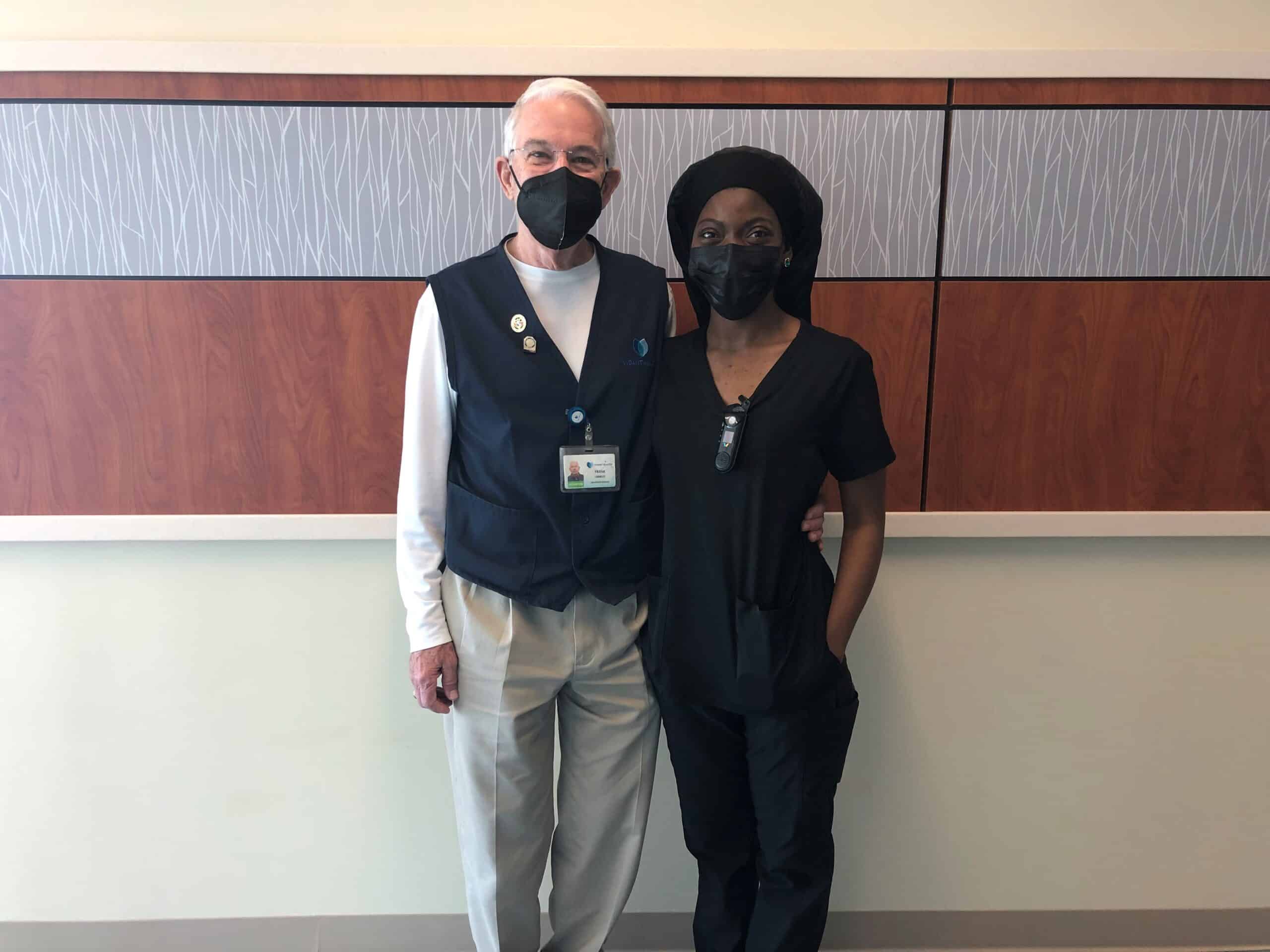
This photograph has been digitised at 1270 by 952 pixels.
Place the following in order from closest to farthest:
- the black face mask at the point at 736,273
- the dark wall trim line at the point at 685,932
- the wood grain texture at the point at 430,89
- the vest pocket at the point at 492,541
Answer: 1. the black face mask at the point at 736,273
2. the vest pocket at the point at 492,541
3. the wood grain texture at the point at 430,89
4. the dark wall trim line at the point at 685,932

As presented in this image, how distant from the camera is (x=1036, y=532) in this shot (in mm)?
1876

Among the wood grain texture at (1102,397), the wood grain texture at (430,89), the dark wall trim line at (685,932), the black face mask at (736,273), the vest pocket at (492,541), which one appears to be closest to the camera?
the black face mask at (736,273)

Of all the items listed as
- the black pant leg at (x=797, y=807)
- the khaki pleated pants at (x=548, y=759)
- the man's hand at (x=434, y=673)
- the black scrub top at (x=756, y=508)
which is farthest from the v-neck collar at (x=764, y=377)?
the man's hand at (x=434, y=673)

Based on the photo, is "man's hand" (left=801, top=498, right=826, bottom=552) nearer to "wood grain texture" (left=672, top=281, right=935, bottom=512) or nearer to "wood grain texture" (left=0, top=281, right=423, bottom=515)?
"wood grain texture" (left=672, top=281, right=935, bottom=512)

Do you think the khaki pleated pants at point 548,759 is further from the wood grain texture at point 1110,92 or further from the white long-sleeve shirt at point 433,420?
the wood grain texture at point 1110,92

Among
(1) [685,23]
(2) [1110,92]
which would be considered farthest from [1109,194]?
(1) [685,23]

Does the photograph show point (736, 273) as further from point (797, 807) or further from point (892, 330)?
point (797, 807)

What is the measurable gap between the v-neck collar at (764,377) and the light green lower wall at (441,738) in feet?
2.16

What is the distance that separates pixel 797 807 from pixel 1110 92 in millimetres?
1477

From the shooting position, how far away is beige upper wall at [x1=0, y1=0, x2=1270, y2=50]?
5.72ft

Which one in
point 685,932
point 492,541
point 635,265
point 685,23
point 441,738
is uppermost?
point 685,23

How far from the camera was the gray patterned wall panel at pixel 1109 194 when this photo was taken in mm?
1774

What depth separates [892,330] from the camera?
1.82 meters

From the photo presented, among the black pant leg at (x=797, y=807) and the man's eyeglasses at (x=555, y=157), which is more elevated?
the man's eyeglasses at (x=555, y=157)
